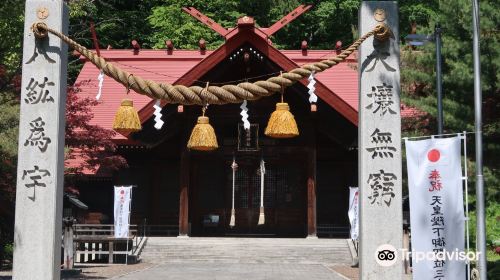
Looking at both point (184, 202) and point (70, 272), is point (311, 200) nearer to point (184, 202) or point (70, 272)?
point (184, 202)

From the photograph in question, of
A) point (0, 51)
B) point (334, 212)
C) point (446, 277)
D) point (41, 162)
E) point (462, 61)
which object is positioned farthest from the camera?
point (334, 212)

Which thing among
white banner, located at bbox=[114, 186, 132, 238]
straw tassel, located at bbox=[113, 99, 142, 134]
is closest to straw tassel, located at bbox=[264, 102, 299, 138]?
straw tassel, located at bbox=[113, 99, 142, 134]

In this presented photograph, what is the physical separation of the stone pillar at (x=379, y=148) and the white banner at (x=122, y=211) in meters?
13.9

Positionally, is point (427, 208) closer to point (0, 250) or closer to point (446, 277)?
point (446, 277)

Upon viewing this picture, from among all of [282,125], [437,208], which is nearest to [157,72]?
[437,208]

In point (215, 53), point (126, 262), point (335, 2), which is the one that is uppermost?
point (335, 2)

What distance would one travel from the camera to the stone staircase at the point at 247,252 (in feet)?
71.4

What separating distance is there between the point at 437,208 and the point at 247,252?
491 inches

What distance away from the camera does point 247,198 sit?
25.6 meters

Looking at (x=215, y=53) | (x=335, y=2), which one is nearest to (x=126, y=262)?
(x=215, y=53)

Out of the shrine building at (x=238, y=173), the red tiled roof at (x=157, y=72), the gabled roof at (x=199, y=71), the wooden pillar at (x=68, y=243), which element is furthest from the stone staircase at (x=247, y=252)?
the red tiled roof at (x=157, y=72)

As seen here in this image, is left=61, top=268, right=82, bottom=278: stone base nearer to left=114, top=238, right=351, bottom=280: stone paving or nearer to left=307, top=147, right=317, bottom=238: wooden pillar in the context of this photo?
left=114, top=238, right=351, bottom=280: stone paving

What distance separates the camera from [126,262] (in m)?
21.4

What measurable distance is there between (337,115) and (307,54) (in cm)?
543
